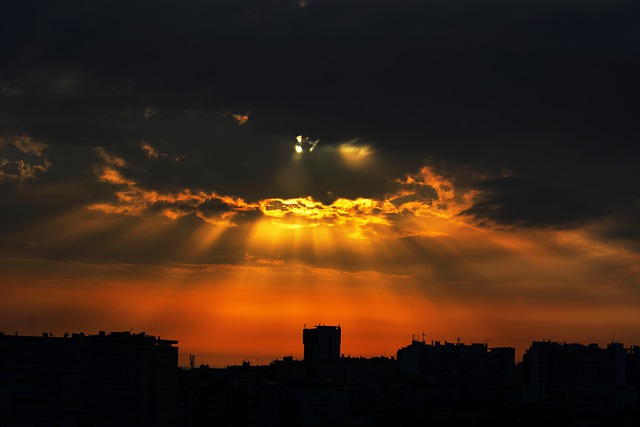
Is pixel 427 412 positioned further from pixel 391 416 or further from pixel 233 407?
pixel 233 407

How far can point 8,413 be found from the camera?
463 ft

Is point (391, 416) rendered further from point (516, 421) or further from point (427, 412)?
point (516, 421)

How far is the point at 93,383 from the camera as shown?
14125cm

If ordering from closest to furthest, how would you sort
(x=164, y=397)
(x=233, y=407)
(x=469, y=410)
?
(x=164, y=397) < (x=233, y=407) < (x=469, y=410)

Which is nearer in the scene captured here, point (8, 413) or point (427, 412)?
point (8, 413)

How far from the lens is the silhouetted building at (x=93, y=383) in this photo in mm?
138875

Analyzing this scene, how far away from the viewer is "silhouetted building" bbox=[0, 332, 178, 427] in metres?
139

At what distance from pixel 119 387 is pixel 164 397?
5299 millimetres

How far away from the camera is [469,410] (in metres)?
194

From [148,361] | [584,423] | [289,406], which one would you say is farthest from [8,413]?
[584,423]

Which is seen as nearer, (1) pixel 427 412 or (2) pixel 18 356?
(2) pixel 18 356

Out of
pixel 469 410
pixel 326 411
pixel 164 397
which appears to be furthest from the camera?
pixel 469 410

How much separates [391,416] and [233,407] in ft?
106

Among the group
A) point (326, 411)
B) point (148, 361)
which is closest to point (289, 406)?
point (326, 411)
